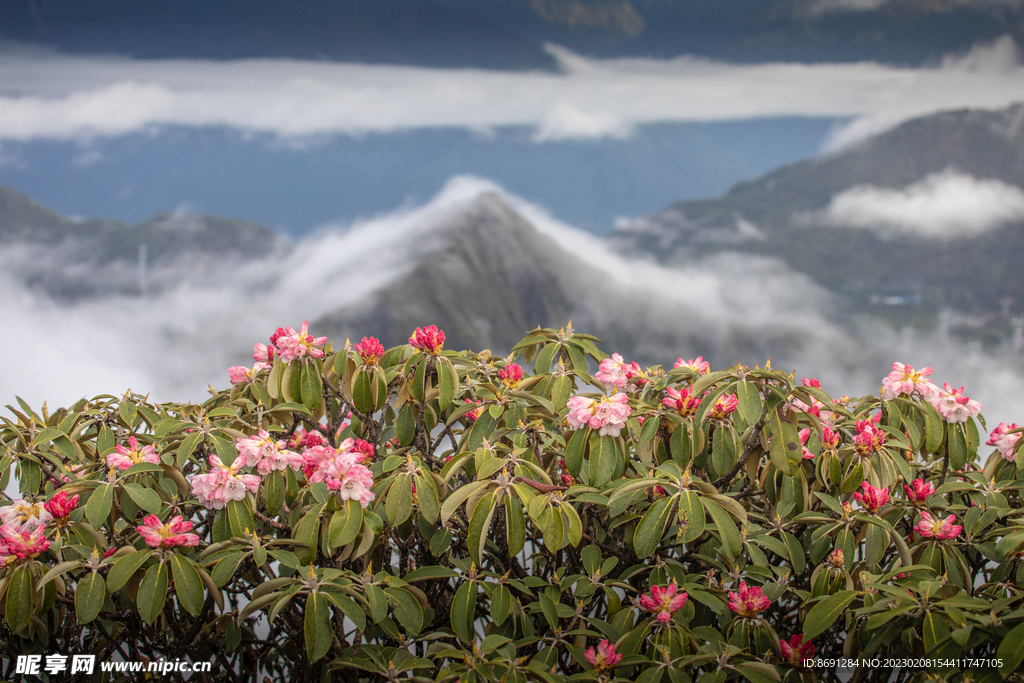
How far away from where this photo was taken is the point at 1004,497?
4.38 feet

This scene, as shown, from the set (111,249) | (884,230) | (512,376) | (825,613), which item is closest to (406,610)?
(512,376)

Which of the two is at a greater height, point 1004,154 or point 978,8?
point 1004,154

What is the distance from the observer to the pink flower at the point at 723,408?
1266 millimetres

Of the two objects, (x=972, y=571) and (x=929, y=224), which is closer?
(x=972, y=571)

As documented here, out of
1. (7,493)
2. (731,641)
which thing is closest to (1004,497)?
(731,641)

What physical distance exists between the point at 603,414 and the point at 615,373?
0.97 feet

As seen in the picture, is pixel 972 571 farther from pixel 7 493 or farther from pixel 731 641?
pixel 7 493

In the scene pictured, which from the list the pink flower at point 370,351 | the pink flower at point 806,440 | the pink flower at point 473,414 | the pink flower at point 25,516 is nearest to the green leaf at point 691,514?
the pink flower at point 806,440

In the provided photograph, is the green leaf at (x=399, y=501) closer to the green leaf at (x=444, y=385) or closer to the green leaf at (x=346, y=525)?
the green leaf at (x=346, y=525)

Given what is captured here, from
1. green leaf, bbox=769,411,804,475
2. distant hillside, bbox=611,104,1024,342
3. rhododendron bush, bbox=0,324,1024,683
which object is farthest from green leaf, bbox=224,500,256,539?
distant hillside, bbox=611,104,1024,342

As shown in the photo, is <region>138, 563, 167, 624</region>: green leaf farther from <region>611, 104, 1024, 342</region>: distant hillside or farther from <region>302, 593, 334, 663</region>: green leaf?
<region>611, 104, 1024, 342</region>: distant hillside

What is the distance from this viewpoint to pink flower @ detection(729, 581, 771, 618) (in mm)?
1205

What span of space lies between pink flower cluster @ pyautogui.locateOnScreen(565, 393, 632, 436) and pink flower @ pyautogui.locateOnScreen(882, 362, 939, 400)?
2.17 ft

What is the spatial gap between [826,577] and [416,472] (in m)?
0.76
